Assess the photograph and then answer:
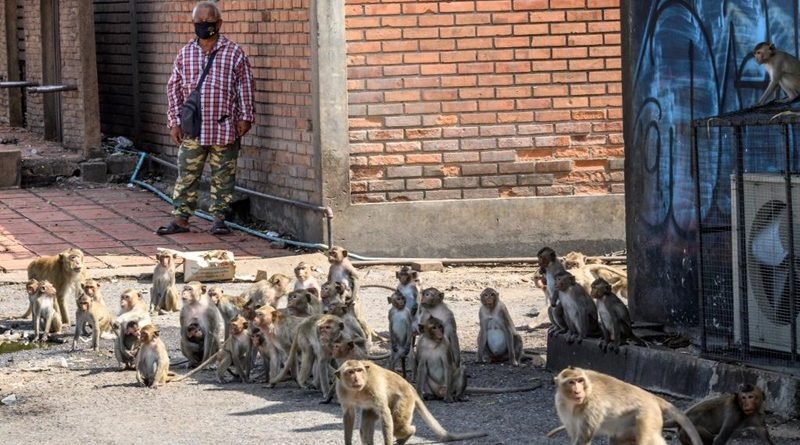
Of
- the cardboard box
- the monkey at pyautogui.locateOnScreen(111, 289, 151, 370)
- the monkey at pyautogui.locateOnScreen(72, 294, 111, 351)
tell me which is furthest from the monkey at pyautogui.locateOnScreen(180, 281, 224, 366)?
the cardboard box

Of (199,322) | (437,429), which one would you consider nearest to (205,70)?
(199,322)

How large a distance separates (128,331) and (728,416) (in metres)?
4.86

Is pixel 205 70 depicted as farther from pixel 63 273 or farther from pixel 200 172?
pixel 63 273

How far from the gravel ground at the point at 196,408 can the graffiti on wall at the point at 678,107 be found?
1.13 meters

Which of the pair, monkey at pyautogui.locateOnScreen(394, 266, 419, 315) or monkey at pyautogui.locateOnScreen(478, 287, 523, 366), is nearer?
monkey at pyautogui.locateOnScreen(478, 287, 523, 366)

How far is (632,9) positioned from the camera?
41.1 ft

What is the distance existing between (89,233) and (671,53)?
27.6 ft

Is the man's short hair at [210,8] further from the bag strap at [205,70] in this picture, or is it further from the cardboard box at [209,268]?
the cardboard box at [209,268]

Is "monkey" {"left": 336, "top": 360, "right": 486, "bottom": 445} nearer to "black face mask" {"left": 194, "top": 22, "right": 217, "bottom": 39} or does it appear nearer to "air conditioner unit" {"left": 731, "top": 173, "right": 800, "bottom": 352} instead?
"air conditioner unit" {"left": 731, "top": 173, "right": 800, "bottom": 352}

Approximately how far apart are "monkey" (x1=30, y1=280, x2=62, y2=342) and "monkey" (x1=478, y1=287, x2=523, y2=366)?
12.1 ft

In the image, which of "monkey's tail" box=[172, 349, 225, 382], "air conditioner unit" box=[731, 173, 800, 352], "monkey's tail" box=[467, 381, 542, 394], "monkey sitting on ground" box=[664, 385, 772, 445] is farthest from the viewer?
"monkey's tail" box=[172, 349, 225, 382]

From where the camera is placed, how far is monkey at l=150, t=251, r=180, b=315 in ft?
47.9

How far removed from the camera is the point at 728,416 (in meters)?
9.30

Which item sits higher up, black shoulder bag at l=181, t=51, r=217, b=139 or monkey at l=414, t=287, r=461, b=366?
black shoulder bag at l=181, t=51, r=217, b=139
